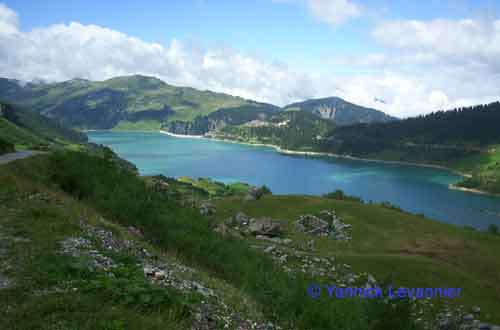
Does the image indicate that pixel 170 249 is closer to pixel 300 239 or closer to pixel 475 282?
pixel 300 239

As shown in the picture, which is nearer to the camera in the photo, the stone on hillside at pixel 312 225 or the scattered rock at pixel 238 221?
the scattered rock at pixel 238 221

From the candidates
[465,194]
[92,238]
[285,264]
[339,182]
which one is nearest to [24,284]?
[92,238]

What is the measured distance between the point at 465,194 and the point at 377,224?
151410 mm


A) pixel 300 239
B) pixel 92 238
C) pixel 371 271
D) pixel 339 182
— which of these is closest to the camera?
pixel 92 238

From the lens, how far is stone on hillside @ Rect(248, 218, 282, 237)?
44109 millimetres

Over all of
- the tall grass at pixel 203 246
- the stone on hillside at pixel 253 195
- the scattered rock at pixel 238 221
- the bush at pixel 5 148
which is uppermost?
the bush at pixel 5 148

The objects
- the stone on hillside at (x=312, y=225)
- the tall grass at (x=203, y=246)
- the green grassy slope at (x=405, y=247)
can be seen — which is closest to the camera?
the tall grass at (x=203, y=246)

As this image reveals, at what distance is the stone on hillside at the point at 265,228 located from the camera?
44109 millimetres

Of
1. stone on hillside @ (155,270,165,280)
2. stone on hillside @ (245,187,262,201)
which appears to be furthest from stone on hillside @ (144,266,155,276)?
stone on hillside @ (245,187,262,201)

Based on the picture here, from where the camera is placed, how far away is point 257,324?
1105 centimetres

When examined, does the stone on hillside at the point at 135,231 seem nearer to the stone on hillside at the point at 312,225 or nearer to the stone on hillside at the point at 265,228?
the stone on hillside at the point at 265,228

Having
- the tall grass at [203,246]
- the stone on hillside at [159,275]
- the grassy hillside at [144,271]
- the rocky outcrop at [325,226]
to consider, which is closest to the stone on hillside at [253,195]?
the rocky outcrop at [325,226]

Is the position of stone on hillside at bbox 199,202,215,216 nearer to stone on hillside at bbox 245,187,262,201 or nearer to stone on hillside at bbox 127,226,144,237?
stone on hillside at bbox 127,226,144,237

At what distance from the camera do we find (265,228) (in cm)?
4475
